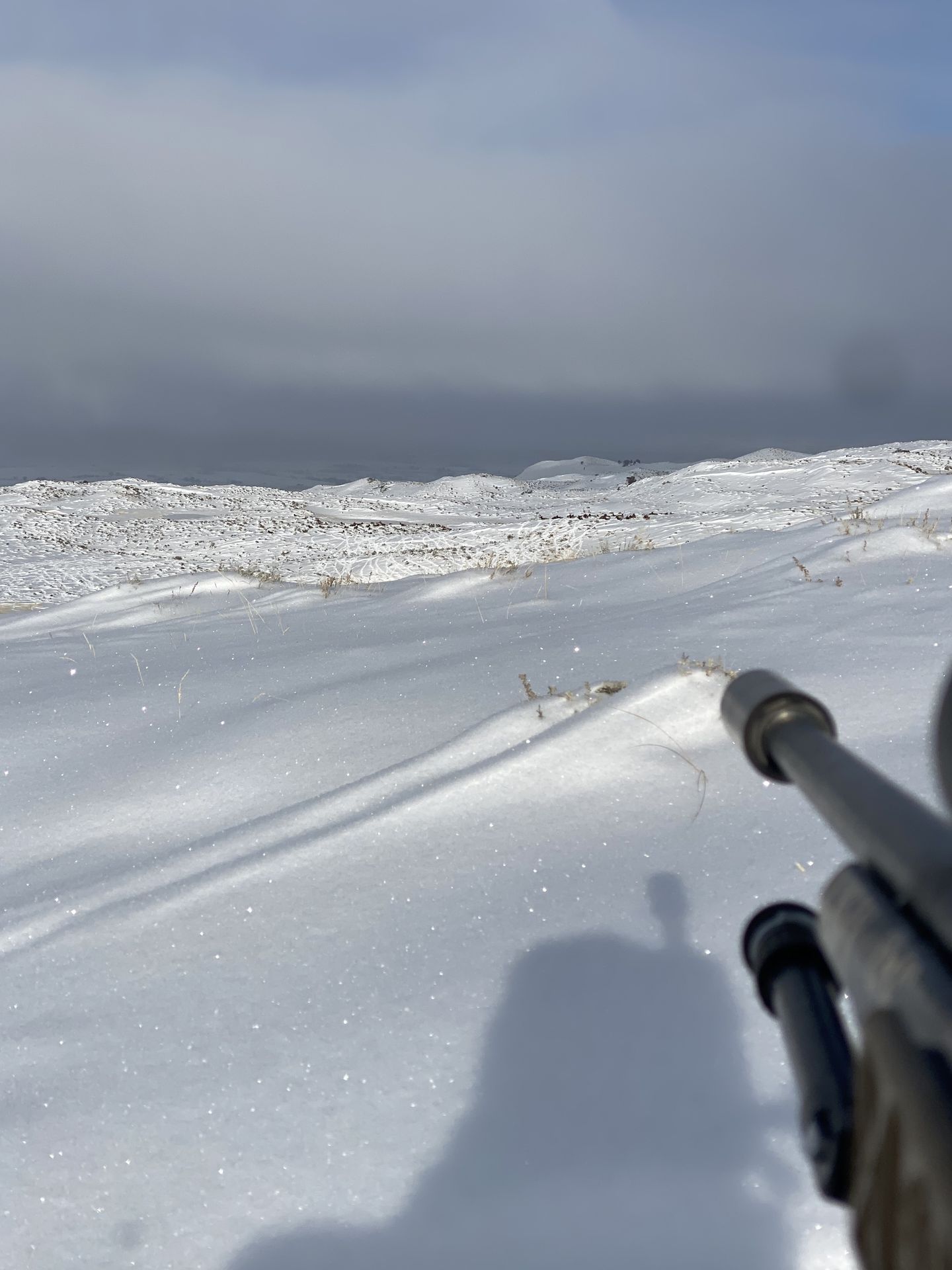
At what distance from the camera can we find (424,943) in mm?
1530

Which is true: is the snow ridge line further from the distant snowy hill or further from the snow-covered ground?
the distant snowy hill

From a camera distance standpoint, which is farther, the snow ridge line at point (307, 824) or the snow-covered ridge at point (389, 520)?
the snow-covered ridge at point (389, 520)

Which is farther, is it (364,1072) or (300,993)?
(300,993)

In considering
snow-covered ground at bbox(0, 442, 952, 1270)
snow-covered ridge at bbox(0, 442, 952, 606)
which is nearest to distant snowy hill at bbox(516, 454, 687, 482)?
snow-covered ridge at bbox(0, 442, 952, 606)

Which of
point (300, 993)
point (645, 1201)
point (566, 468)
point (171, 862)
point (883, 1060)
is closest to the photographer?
point (883, 1060)

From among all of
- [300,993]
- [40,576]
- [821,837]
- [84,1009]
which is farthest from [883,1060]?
[40,576]

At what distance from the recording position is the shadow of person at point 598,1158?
1.06 metres

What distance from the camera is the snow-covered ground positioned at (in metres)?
1.12

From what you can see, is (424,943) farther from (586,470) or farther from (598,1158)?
(586,470)

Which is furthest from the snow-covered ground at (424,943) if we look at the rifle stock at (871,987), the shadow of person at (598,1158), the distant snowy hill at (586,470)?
the distant snowy hill at (586,470)

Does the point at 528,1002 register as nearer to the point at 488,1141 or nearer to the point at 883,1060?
the point at 488,1141

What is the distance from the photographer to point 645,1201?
109cm

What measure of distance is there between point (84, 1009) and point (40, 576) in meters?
11.8

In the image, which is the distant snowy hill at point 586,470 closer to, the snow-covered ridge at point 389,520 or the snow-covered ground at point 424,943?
the snow-covered ridge at point 389,520
